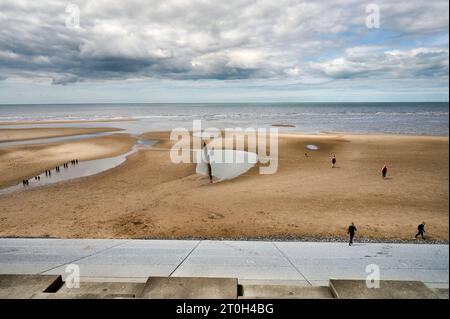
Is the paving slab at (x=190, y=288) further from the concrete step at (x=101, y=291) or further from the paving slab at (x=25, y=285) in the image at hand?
the paving slab at (x=25, y=285)

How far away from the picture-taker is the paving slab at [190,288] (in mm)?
2650

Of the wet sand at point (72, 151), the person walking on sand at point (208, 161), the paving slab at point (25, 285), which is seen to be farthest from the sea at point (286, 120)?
the person walking on sand at point (208, 161)

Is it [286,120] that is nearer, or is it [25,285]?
[25,285]

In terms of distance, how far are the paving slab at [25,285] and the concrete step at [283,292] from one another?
6.06 ft

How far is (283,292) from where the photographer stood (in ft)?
9.34

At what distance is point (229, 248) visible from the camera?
5559 mm

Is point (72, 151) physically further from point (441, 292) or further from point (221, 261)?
point (441, 292)

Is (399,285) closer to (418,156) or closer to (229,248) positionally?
(229,248)

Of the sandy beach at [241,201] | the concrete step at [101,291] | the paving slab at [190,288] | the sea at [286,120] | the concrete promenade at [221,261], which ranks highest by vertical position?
the sea at [286,120]

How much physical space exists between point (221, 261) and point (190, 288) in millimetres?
1863

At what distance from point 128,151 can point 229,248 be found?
26422 mm

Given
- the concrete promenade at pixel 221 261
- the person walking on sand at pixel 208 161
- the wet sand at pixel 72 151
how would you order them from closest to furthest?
the concrete promenade at pixel 221 261, the wet sand at pixel 72 151, the person walking on sand at pixel 208 161

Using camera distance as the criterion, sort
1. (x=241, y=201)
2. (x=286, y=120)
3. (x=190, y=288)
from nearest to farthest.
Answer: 1. (x=190, y=288)
2. (x=241, y=201)
3. (x=286, y=120)

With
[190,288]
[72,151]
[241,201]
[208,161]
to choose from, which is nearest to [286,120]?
[208,161]
